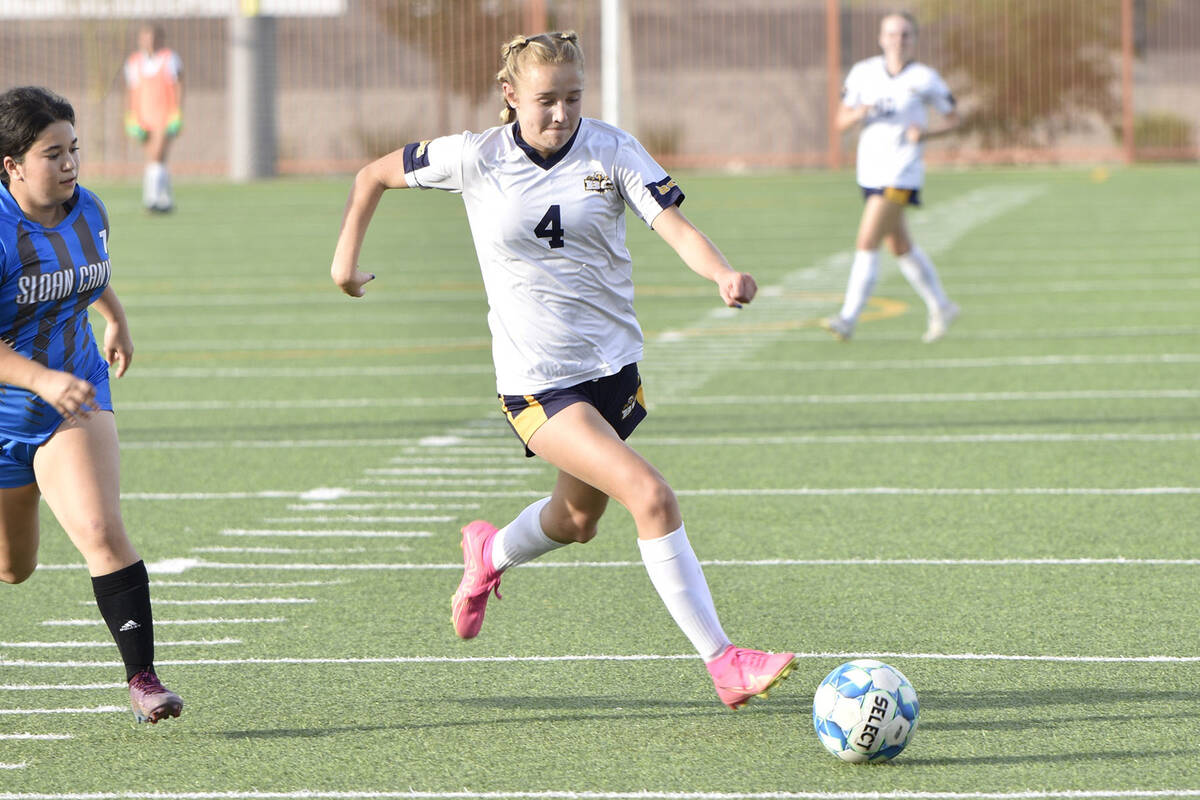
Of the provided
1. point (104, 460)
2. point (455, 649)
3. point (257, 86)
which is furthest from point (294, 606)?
point (257, 86)

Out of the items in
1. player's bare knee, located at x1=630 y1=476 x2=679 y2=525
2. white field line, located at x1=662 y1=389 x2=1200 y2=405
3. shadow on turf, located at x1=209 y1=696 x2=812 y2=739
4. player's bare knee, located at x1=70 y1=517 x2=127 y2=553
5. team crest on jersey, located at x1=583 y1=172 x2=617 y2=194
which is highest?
team crest on jersey, located at x1=583 y1=172 x2=617 y2=194

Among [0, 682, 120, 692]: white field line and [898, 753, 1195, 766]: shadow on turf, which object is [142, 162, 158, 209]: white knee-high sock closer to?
[0, 682, 120, 692]: white field line

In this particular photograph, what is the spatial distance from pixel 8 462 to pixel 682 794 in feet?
7.06

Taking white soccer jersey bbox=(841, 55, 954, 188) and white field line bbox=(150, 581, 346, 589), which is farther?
white soccer jersey bbox=(841, 55, 954, 188)

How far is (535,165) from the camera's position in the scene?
5566 mm

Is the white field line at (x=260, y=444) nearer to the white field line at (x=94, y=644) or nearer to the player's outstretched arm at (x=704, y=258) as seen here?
the white field line at (x=94, y=644)

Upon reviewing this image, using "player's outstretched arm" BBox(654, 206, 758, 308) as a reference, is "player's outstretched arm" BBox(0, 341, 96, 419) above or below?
below

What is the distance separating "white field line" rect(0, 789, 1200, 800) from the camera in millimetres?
4629

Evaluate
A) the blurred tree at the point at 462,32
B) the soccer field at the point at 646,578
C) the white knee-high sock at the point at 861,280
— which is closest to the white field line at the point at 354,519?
the soccer field at the point at 646,578

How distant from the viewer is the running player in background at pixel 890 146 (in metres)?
13.5

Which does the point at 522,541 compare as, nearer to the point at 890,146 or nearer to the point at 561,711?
the point at 561,711

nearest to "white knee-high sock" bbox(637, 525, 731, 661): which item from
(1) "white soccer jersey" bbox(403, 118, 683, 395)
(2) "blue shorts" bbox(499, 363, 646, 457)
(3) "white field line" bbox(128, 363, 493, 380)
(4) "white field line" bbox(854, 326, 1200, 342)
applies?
(2) "blue shorts" bbox(499, 363, 646, 457)

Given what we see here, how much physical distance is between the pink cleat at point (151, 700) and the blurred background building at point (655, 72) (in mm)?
33007

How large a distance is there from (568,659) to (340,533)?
7.77ft
